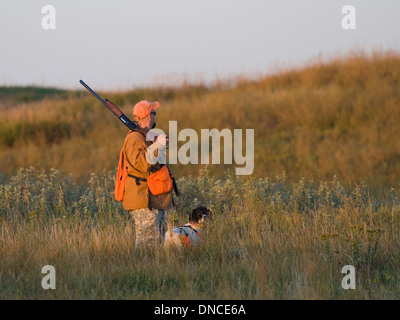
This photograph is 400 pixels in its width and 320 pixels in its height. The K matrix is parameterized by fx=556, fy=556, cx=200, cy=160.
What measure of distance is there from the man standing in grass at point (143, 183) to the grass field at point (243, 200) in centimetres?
29

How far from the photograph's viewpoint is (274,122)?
1994cm

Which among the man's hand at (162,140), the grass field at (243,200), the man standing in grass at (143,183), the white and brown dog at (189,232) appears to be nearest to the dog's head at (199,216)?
the white and brown dog at (189,232)

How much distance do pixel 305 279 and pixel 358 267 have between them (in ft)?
3.06

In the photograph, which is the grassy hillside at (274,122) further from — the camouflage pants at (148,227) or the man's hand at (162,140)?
the man's hand at (162,140)

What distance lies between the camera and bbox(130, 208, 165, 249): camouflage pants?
21.2ft

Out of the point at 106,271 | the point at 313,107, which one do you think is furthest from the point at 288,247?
the point at 313,107

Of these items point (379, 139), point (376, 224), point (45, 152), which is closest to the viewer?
point (376, 224)

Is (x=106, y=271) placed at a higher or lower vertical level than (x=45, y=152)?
lower

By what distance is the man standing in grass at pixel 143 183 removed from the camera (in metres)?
6.27

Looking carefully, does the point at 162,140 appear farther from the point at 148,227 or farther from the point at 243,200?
the point at 243,200

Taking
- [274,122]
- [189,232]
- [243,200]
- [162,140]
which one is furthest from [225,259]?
[274,122]

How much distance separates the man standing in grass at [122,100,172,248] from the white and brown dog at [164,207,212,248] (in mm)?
156
